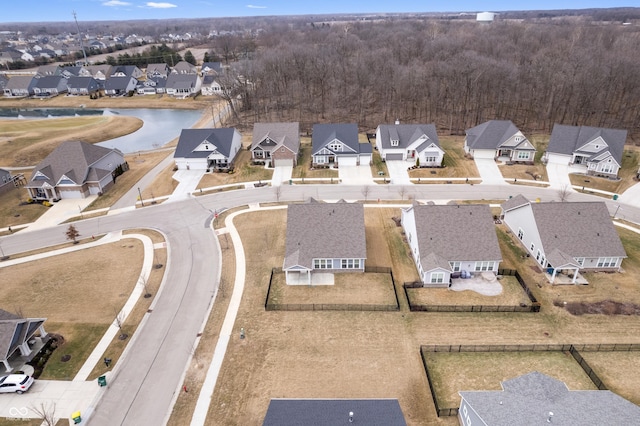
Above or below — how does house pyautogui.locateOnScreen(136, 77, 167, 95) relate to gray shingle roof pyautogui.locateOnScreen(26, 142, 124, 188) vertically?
above

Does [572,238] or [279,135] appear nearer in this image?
[572,238]

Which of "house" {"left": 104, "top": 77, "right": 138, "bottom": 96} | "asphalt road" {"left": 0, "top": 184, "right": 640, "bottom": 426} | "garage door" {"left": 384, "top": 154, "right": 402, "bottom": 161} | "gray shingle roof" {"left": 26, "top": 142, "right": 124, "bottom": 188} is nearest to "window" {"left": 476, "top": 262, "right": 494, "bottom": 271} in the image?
"asphalt road" {"left": 0, "top": 184, "right": 640, "bottom": 426}

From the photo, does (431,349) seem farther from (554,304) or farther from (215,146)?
(215,146)

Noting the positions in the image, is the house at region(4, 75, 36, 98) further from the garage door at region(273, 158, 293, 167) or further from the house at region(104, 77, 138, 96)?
the garage door at region(273, 158, 293, 167)

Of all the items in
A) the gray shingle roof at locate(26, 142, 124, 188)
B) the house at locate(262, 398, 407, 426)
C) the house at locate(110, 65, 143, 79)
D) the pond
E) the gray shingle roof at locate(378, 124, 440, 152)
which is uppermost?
the house at locate(110, 65, 143, 79)

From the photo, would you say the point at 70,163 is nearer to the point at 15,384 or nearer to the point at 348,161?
the point at 15,384

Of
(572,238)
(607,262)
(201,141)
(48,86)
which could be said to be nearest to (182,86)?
(48,86)

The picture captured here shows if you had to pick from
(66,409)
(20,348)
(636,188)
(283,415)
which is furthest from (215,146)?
(636,188)
